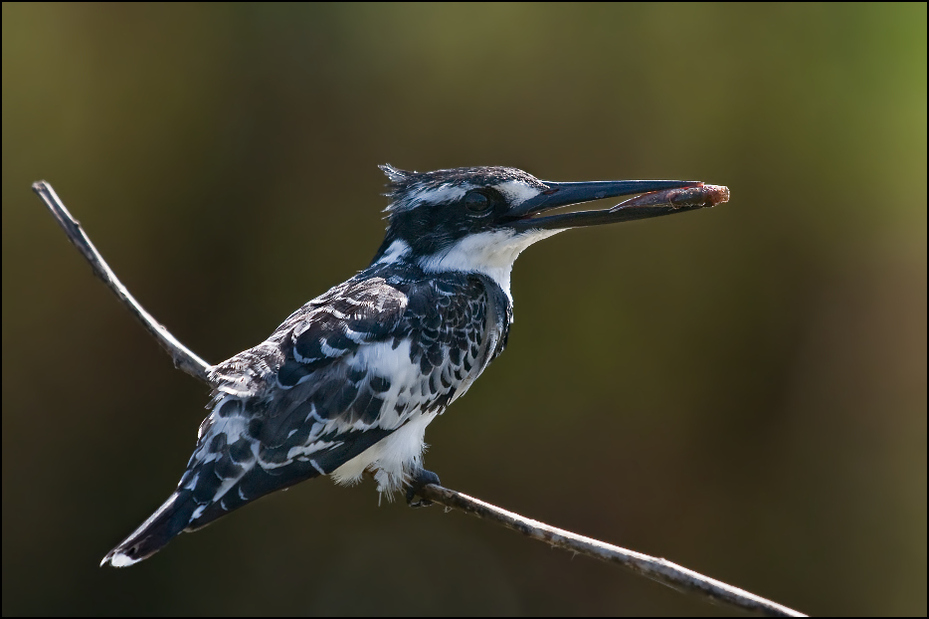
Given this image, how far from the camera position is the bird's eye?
331 cm

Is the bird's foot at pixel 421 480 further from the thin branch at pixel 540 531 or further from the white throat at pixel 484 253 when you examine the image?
the white throat at pixel 484 253

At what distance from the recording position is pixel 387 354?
3.05 meters

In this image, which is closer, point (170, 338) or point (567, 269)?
point (170, 338)

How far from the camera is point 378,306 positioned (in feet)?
10.3

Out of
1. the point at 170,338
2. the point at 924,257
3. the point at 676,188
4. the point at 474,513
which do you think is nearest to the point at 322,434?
the point at 474,513

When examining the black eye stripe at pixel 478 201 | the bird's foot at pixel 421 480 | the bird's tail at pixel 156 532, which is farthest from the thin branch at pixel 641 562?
the black eye stripe at pixel 478 201

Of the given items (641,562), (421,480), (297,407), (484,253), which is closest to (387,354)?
(297,407)

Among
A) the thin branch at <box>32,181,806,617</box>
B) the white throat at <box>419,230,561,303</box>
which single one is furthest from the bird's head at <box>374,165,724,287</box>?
the thin branch at <box>32,181,806,617</box>

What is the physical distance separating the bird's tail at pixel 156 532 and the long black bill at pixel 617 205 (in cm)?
138

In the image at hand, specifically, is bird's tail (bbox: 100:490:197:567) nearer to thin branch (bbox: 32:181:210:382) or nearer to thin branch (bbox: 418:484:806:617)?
thin branch (bbox: 32:181:210:382)

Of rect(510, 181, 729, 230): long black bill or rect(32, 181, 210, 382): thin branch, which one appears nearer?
rect(510, 181, 729, 230): long black bill

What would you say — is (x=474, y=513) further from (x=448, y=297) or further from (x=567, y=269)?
(x=567, y=269)

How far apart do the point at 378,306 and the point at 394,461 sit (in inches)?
20.1

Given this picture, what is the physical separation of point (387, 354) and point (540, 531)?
0.84m
